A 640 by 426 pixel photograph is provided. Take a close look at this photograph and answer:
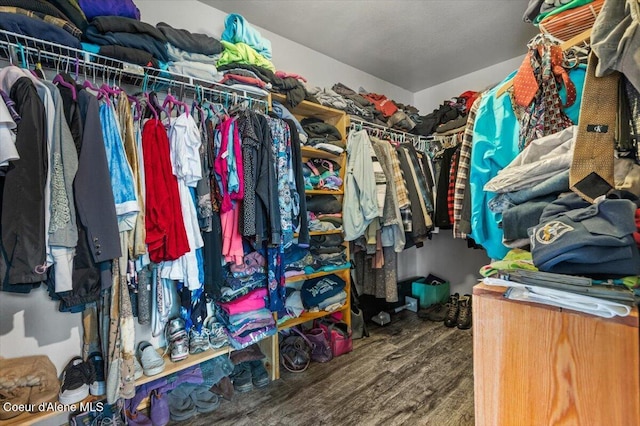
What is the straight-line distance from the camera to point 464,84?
309 cm

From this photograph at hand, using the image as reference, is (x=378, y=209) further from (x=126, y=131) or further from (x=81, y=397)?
(x=81, y=397)

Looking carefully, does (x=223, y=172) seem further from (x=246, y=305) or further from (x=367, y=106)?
(x=367, y=106)

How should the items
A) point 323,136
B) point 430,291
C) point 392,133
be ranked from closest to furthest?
point 323,136 < point 392,133 < point 430,291

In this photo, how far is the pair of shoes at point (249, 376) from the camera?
1747 mm

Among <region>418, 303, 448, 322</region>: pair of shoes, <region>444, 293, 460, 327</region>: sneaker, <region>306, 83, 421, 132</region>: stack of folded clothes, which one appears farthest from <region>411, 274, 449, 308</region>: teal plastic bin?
<region>306, 83, 421, 132</region>: stack of folded clothes

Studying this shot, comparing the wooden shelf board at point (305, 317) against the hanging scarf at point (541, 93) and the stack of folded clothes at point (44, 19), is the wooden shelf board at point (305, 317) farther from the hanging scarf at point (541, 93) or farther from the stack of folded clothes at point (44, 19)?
the stack of folded clothes at point (44, 19)

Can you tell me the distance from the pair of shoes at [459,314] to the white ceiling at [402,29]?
7.61 ft

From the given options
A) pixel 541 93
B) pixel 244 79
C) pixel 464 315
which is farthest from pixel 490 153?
pixel 464 315

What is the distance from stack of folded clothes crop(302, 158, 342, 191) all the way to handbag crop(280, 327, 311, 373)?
1.12 meters

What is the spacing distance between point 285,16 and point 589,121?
202 cm

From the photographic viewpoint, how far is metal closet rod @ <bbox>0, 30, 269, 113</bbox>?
3.79 feet

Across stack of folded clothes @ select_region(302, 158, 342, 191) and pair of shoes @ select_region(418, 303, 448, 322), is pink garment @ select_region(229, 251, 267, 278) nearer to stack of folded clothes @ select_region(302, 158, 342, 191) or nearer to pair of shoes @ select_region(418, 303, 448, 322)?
stack of folded clothes @ select_region(302, 158, 342, 191)

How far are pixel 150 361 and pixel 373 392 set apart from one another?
1.25 meters

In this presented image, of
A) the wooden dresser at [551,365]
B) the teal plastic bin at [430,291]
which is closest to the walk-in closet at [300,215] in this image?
the wooden dresser at [551,365]
